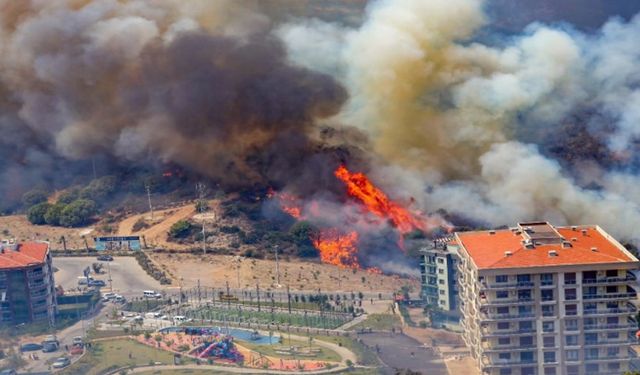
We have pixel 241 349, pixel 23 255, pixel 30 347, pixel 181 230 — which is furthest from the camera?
pixel 181 230

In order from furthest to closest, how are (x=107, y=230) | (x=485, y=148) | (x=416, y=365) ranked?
1. (x=107, y=230)
2. (x=485, y=148)
3. (x=416, y=365)

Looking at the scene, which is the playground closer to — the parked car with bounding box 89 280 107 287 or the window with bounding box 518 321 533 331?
the window with bounding box 518 321 533 331

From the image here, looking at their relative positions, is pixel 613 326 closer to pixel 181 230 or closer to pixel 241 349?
pixel 241 349

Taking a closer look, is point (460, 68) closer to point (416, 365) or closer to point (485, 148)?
point (485, 148)

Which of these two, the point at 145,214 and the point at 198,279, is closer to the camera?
the point at 198,279

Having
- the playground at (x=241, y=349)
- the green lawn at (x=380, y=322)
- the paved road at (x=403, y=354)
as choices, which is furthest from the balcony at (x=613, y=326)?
the green lawn at (x=380, y=322)

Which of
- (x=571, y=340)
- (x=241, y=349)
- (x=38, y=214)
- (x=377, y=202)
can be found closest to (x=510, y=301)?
(x=571, y=340)

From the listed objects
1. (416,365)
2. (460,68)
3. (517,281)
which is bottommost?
(416,365)

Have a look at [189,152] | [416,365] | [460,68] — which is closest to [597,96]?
[460,68]
